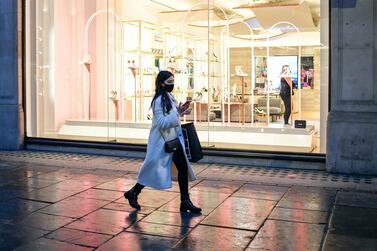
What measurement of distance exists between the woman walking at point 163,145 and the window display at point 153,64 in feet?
14.7

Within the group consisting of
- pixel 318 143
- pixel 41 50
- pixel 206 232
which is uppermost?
pixel 41 50

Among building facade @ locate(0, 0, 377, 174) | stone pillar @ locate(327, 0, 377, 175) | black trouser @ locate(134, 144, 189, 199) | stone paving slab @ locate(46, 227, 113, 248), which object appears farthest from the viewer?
building facade @ locate(0, 0, 377, 174)

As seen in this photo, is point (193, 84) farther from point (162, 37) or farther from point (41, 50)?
point (41, 50)

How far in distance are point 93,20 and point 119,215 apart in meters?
7.18

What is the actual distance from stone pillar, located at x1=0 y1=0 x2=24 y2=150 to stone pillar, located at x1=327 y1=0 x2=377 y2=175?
21.0 feet

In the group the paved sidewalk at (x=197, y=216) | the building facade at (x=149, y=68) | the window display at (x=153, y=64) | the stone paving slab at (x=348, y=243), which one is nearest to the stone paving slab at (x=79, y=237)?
the paved sidewalk at (x=197, y=216)

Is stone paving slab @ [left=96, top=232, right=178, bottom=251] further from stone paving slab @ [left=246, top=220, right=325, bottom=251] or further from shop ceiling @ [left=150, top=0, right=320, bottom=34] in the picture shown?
shop ceiling @ [left=150, top=0, right=320, bottom=34]

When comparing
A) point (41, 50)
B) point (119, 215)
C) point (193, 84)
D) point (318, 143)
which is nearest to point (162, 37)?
point (193, 84)

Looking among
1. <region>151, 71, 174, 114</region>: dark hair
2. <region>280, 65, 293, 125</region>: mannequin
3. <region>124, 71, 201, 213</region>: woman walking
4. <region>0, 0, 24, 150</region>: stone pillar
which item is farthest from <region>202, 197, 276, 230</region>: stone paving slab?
<region>0, 0, 24, 150</region>: stone pillar

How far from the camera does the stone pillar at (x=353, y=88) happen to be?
8.30 metres

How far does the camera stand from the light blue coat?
5.94 meters

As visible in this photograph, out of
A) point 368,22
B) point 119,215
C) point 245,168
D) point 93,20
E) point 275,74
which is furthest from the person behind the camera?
point 93,20

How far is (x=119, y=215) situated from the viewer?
19.9 feet

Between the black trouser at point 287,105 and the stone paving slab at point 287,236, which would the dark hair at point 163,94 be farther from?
the black trouser at point 287,105
